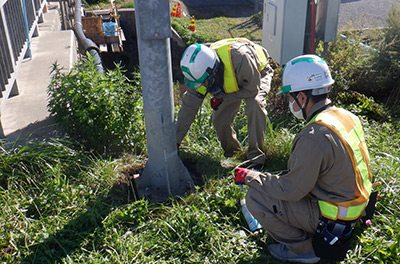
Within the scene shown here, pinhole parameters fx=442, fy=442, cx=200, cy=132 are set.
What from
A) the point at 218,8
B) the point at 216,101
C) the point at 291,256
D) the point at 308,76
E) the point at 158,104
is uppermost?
the point at 308,76

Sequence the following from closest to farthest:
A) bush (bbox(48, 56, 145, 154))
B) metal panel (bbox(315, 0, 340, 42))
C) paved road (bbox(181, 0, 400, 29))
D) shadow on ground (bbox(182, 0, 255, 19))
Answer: bush (bbox(48, 56, 145, 154)), metal panel (bbox(315, 0, 340, 42)), paved road (bbox(181, 0, 400, 29)), shadow on ground (bbox(182, 0, 255, 19))

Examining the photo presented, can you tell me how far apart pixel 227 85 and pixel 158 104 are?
966 millimetres

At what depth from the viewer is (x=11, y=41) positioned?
18.8ft

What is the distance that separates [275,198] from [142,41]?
1683 millimetres

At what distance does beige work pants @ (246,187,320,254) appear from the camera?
3.38 m

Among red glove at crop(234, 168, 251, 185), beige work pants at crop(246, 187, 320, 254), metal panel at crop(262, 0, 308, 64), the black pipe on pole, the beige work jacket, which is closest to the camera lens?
the beige work jacket

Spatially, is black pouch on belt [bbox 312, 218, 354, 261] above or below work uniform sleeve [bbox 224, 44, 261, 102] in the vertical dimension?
below

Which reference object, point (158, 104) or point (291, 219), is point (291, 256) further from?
point (158, 104)

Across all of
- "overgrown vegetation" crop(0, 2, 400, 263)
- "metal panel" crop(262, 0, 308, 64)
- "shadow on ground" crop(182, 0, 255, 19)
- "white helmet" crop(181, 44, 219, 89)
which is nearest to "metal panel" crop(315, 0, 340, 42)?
"metal panel" crop(262, 0, 308, 64)

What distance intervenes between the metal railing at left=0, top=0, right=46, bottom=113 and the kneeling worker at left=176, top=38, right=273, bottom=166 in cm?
201

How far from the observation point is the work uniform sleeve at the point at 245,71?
451 cm

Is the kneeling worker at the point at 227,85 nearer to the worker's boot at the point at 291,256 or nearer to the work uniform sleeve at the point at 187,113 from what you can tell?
the work uniform sleeve at the point at 187,113

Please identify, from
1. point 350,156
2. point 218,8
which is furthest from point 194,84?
point 218,8

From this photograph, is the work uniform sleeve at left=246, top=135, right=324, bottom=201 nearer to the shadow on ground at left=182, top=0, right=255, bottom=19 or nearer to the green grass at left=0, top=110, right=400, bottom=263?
the green grass at left=0, top=110, right=400, bottom=263
